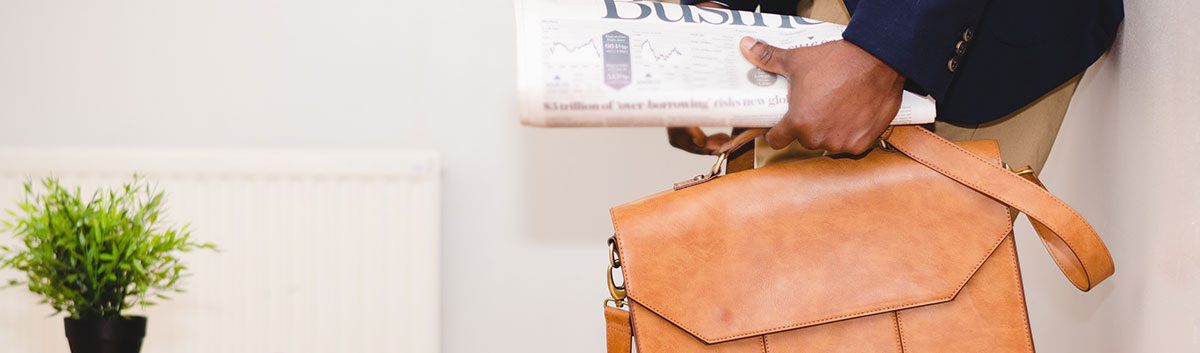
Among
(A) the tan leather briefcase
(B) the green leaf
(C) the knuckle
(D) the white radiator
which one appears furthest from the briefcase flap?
(D) the white radiator

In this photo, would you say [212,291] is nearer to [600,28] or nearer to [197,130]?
[197,130]

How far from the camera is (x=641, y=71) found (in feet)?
1.88

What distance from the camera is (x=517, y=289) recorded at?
1.44 metres

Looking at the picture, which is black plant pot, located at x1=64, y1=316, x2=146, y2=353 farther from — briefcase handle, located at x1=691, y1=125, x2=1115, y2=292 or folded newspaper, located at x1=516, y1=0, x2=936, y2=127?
Result: briefcase handle, located at x1=691, y1=125, x2=1115, y2=292

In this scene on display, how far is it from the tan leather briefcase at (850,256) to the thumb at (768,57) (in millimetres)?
96

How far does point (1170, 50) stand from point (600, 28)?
1.40 feet

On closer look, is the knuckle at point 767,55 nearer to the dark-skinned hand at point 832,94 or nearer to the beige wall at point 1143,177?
the dark-skinned hand at point 832,94

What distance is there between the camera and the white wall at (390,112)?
1.38m

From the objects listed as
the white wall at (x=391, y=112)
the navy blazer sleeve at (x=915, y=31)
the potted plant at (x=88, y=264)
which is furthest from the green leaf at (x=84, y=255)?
the navy blazer sleeve at (x=915, y=31)

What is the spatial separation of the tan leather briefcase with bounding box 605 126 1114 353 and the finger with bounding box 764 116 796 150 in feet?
0.17

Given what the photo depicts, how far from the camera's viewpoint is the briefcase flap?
619mm

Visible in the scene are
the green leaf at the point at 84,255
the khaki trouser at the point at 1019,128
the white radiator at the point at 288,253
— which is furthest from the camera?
the white radiator at the point at 288,253

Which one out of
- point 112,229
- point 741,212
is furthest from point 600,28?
point 112,229

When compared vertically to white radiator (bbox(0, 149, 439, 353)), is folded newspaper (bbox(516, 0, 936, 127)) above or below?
above
